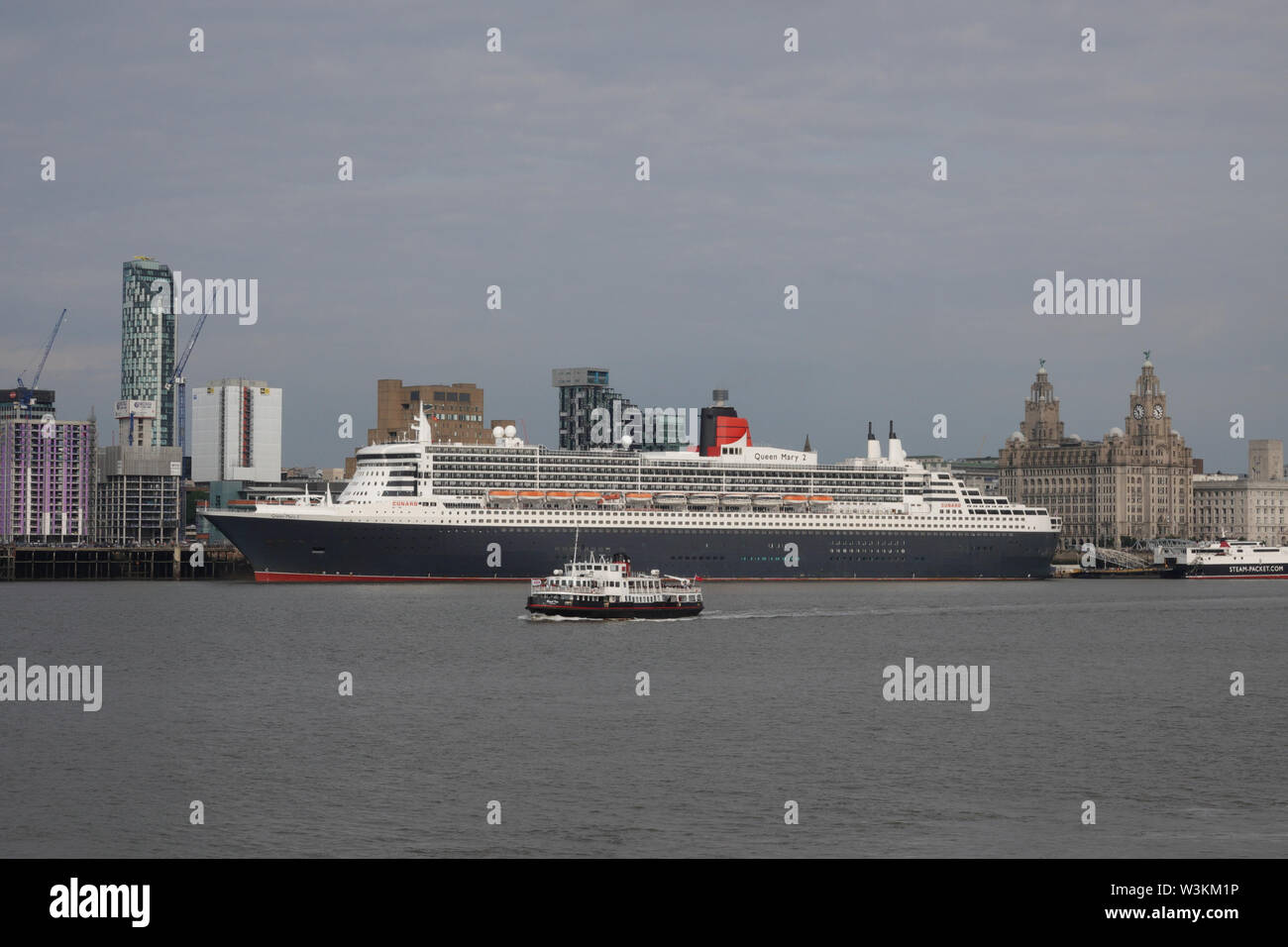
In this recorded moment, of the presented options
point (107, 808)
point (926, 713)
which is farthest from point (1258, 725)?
point (107, 808)

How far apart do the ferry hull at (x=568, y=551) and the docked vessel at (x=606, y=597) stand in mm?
24591

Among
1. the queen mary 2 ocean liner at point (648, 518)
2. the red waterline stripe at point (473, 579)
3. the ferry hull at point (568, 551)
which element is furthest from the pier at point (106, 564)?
the ferry hull at point (568, 551)

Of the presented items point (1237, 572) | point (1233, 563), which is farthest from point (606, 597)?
point (1233, 563)

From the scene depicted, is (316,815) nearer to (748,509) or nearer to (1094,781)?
(1094,781)

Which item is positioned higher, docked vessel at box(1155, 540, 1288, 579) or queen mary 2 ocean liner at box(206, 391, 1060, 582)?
queen mary 2 ocean liner at box(206, 391, 1060, 582)

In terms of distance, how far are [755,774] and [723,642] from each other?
2780 cm

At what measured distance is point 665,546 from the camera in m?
104

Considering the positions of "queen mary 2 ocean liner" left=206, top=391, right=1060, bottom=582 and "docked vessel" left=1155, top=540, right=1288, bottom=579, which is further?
"docked vessel" left=1155, top=540, right=1288, bottom=579

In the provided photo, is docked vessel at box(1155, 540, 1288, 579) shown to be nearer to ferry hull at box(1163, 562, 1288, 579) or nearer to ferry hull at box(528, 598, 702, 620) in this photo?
ferry hull at box(1163, 562, 1288, 579)

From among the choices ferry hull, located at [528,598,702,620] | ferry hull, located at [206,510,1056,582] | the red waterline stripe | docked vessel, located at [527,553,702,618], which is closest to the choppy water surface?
ferry hull, located at [528,598,702,620]

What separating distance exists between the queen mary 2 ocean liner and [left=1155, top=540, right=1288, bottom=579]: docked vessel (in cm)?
2980

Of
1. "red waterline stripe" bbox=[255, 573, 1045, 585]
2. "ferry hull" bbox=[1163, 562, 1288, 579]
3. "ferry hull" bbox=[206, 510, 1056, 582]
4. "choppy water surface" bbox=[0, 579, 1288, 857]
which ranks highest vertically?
"ferry hull" bbox=[206, 510, 1056, 582]

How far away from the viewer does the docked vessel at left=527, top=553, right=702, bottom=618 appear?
67.8 meters
